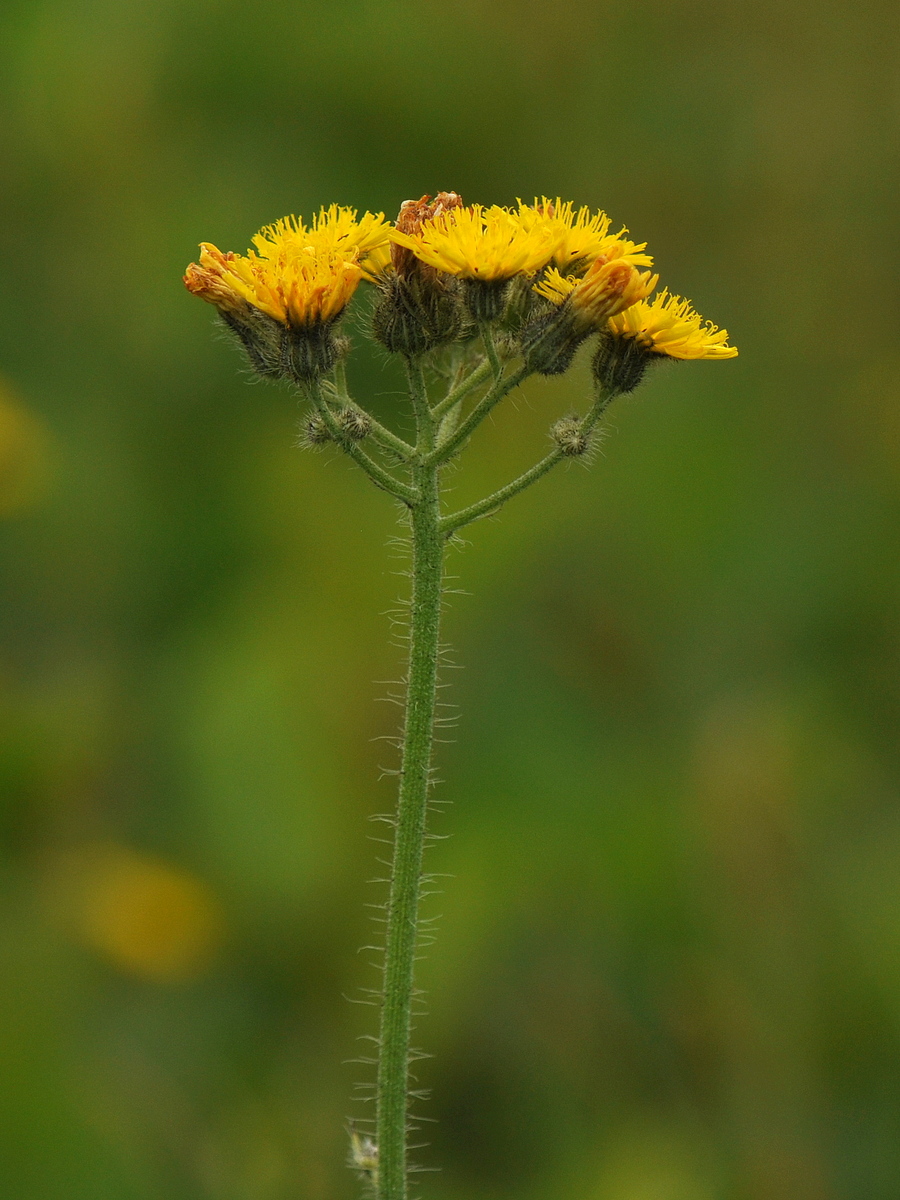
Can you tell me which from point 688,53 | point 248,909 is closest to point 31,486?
point 248,909

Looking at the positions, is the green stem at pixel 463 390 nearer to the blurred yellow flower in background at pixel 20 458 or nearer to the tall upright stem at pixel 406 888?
the tall upright stem at pixel 406 888

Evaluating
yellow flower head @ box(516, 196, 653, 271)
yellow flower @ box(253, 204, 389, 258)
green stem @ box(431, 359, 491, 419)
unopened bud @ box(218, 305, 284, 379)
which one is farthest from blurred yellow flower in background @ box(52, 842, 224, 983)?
yellow flower head @ box(516, 196, 653, 271)

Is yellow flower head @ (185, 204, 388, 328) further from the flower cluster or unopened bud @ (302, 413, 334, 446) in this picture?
unopened bud @ (302, 413, 334, 446)

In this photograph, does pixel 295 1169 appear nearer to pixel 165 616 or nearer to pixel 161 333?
pixel 165 616

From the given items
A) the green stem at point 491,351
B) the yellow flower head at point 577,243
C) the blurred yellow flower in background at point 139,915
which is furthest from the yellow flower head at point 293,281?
the blurred yellow flower in background at point 139,915

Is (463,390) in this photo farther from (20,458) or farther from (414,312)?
(20,458)

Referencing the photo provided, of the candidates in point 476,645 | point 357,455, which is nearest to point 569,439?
point 357,455
